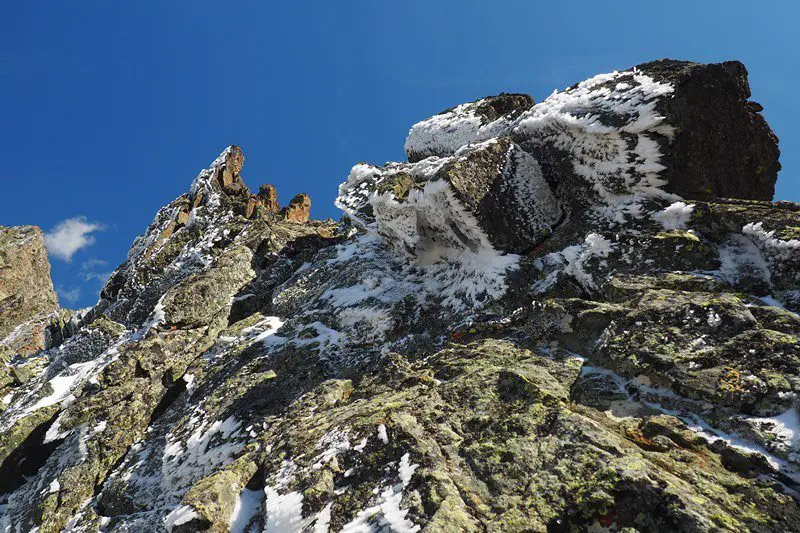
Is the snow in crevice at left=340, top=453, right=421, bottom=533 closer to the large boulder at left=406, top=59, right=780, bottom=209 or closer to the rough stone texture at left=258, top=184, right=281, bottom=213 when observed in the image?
the large boulder at left=406, top=59, right=780, bottom=209

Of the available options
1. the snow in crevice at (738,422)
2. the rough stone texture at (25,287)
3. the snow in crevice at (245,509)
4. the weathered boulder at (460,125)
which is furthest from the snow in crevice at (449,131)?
the rough stone texture at (25,287)

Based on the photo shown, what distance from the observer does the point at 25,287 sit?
4484cm

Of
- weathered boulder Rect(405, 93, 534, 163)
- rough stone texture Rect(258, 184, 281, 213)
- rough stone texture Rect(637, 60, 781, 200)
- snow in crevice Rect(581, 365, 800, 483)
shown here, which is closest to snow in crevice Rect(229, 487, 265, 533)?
snow in crevice Rect(581, 365, 800, 483)

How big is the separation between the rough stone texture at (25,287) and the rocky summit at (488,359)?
19.5m

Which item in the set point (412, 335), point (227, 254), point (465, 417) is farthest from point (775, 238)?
point (227, 254)

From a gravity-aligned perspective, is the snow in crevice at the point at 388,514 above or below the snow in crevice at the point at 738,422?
below

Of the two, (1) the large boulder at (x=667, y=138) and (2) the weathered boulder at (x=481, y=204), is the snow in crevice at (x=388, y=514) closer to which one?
(2) the weathered boulder at (x=481, y=204)

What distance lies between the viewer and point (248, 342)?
18.2 meters

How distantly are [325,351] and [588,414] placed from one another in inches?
387

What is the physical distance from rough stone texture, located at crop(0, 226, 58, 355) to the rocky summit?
19509mm

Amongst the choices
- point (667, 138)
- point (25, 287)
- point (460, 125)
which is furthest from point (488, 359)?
point (25, 287)

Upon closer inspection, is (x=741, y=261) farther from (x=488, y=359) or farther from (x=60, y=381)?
(x=60, y=381)

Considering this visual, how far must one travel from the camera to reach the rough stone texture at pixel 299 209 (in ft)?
131

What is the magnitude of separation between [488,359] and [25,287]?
52109mm
